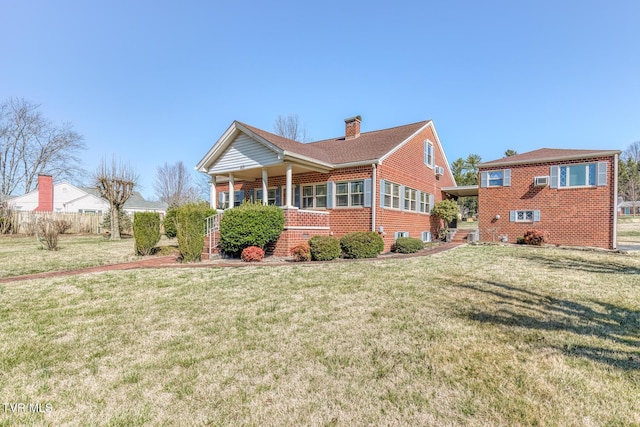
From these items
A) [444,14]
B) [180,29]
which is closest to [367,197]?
[444,14]

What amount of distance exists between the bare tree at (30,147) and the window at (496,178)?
4627 cm

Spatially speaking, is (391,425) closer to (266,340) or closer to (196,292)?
(266,340)

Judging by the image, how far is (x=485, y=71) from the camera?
1466 centimetres

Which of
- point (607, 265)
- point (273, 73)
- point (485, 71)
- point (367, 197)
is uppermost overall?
point (273, 73)

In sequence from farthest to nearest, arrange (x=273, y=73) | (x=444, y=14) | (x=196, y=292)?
(x=273, y=73)
(x=444, y=14)
(x=196, y=292)

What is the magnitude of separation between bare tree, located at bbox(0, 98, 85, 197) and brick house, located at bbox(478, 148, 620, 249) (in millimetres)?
46804

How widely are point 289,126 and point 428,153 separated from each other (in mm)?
20658

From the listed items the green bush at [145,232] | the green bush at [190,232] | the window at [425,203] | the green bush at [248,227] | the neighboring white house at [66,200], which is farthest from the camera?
the neighboring white house at [66,200]

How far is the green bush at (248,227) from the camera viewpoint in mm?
10820

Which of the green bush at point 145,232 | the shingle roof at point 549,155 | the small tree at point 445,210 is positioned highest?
the shingle roof at point 549,155

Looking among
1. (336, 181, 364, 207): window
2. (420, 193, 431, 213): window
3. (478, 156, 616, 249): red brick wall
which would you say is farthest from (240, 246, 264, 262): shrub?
(478, 156, 616, 249): red brick wall

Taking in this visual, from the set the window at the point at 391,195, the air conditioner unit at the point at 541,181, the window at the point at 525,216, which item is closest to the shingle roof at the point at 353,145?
the window at the point at 391,195

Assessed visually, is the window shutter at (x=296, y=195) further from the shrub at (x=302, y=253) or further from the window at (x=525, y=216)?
the window at (x=525, y=216)

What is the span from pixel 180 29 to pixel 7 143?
→ 38.0 meters
